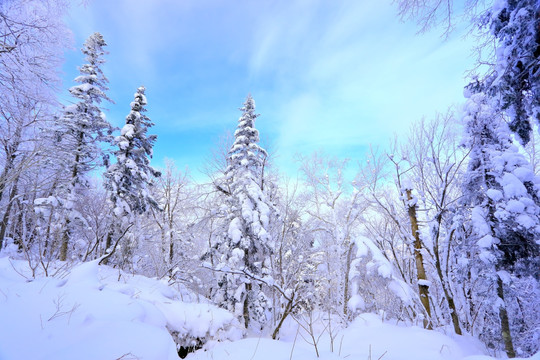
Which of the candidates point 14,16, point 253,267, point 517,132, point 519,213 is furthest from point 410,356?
point 14,16

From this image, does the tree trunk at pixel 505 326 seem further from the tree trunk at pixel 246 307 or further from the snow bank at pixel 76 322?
the snow bank at pixel 76 322

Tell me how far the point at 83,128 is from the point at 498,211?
63.7 ft

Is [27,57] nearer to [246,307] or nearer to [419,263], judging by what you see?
[246,307]

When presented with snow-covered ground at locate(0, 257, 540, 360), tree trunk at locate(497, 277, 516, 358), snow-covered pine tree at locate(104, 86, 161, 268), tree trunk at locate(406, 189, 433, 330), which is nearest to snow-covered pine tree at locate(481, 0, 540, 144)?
snow-covered ground at locate(0, 257, 540, 360)

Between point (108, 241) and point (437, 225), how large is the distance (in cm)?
1484

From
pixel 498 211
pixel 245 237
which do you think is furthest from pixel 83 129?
pixel 498 211

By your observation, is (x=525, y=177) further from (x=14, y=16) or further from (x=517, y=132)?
(x=14, y=16)

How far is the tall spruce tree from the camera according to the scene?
483 inches

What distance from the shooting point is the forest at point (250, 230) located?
3555mm

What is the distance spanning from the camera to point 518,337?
10562 millimetres

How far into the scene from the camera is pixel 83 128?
13.3 meters

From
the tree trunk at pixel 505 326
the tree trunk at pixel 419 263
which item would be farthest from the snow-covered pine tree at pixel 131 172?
the tree trunk at pixel 505 326

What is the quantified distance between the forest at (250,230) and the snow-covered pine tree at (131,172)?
0.08 m

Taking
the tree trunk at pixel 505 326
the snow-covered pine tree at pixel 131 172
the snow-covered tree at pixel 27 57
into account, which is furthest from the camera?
the snow-covered pine tree at pixel 131 172
